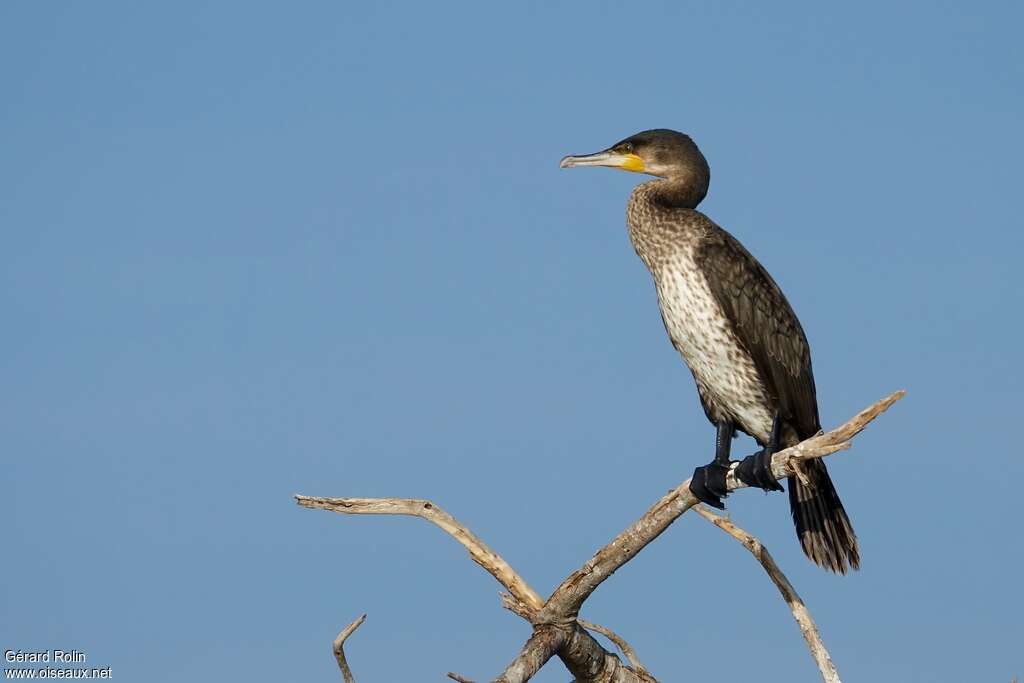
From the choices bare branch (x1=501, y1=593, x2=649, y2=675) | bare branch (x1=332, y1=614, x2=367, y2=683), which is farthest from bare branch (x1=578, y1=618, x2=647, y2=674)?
bare branch (x1=332, y1=614, x2=367, y2=683)

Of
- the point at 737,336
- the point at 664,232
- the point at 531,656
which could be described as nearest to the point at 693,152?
the point at 664,232

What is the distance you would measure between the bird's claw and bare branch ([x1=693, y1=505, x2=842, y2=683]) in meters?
0.31

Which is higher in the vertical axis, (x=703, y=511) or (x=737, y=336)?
(x=737, y=336)

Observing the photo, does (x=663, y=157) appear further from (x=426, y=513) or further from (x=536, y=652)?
(x=536, y=652)

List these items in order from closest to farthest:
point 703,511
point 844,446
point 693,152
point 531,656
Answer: point 844,446, point 531,656, point 703,511, point 693,152

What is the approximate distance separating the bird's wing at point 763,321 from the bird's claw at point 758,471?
12.7 inches

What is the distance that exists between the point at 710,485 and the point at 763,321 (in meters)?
1.04

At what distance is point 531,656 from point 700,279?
2456mm

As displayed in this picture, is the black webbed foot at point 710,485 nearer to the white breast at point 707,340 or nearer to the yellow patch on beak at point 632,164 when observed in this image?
the white breast at point 707,340

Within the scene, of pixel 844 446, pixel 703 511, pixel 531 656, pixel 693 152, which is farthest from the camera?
pixel 693 152

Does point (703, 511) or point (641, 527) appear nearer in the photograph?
point (641, 527)

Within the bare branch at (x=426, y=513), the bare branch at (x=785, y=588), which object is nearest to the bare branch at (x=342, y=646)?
the bare branch at (x=426, y=513)

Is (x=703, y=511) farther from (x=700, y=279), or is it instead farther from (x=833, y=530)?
(x=700, y=279)

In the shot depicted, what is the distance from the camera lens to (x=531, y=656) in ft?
26.3
